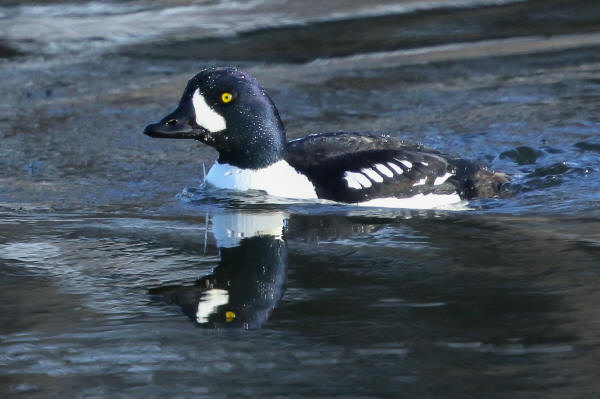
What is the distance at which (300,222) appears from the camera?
5902 millimetres

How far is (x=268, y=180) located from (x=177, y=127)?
26.6 inches

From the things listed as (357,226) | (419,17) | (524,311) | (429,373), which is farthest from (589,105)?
(429,373)

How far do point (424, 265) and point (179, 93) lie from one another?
18.4 ft

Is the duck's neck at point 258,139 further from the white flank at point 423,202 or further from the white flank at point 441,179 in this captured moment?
the white flank at point 441,179

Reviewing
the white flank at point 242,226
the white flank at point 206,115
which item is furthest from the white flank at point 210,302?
the white flank at point 206,115

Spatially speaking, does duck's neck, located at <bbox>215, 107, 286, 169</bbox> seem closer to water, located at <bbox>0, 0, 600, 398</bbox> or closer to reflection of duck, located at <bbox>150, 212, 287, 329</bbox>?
water, located at <bbox>0, 0, 600, 398</bbox>

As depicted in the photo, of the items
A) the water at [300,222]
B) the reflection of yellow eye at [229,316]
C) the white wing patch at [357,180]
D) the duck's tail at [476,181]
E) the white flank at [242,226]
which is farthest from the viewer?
the duck's tail at [476,181]

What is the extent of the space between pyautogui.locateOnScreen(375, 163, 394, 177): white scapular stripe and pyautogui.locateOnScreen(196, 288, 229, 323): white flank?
217 cm

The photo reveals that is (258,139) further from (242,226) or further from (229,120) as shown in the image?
(242,226)

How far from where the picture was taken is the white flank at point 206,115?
6465 mm

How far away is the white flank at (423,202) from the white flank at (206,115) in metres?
1.04

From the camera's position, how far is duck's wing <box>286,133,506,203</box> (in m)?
6.31

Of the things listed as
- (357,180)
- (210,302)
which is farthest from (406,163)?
(210,302)

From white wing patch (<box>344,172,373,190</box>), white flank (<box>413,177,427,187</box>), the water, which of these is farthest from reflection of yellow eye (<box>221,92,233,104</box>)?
white flank (<box>413,177,427,187</box>)
